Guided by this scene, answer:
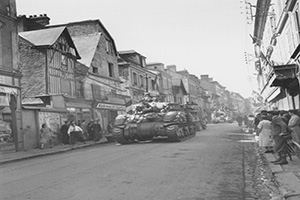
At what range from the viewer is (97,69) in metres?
32.5

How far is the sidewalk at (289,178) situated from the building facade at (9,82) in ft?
41.7

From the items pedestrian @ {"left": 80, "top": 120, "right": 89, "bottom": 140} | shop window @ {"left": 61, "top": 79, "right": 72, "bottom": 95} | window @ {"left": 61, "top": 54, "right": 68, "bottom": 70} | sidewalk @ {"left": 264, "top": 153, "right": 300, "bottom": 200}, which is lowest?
sidewalk @ {"left": 264, "top": 153, "right": 300, "bottom": 200}

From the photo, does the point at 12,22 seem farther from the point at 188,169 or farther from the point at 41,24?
the point at 188,169

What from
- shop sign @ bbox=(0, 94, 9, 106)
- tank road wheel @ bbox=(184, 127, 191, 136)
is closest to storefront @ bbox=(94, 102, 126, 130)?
tank road wheel @ bbox=(184, 127, 191, 136)

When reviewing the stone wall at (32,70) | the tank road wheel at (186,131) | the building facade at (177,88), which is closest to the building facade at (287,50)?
the tank road wheel at (186,131)

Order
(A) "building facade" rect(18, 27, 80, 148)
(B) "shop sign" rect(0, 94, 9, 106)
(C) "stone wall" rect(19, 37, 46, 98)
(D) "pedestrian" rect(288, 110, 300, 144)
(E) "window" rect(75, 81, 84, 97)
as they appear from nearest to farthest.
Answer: (D) "pedestrian" rect(288, 110, 300, 144)
(B) "shop sign" rect(0, 94, 9, 106)
(A) "building facade" rect(18, 27, 80, 148)
(C) "stone wall" rect(19, 37, 46, 98)
(E) "window" rect(75, 81, 84, 97)

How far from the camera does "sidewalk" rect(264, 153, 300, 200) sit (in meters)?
6.72

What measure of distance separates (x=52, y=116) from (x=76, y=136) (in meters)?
1.90

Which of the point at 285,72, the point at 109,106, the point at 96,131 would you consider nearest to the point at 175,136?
the point at 96,131

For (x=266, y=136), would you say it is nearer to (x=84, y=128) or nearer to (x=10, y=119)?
(x=10, y=119)

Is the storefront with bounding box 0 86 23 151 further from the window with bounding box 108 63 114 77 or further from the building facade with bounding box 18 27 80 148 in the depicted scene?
the window with bounding box 108 63 114 77

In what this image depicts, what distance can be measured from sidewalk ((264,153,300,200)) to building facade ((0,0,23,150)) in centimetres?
1272

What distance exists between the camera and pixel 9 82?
19250 mm

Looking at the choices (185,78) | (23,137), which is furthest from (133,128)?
(185,78)
